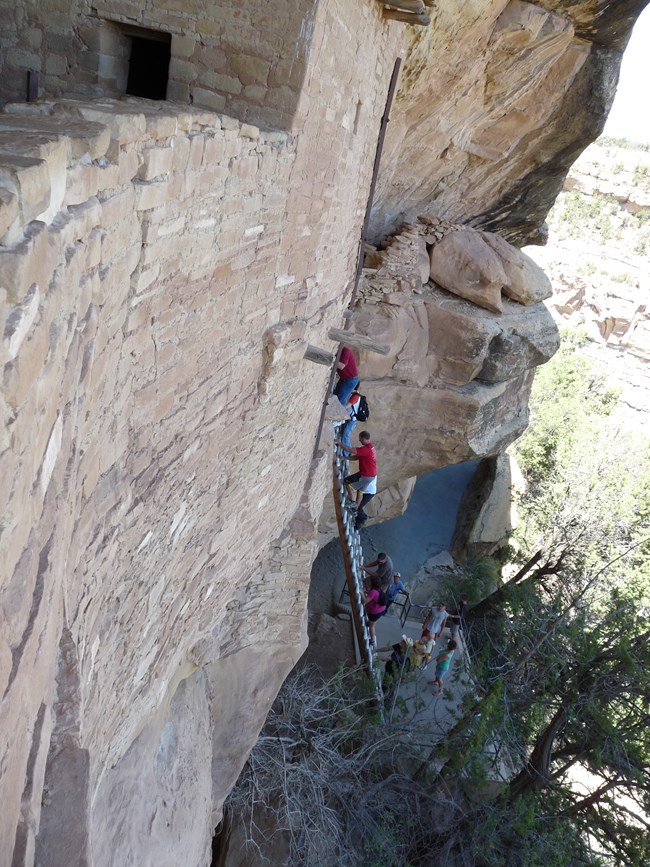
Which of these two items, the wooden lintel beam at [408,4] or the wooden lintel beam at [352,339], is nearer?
the wooden lintel beam at [408,4]

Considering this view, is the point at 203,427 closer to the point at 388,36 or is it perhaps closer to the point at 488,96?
the point at 388,36

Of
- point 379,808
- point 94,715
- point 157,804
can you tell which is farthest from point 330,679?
point 94,715

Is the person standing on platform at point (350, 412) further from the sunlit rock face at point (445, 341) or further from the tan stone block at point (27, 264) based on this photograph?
the tan stone block at point (27, 264)

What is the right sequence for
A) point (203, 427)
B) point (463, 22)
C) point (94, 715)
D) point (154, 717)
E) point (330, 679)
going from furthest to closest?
point (330, 679) < point (463, 22) < point (154, 717) < point (203, 427) < point (94, 715)

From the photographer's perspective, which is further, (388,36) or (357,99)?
(388,36)

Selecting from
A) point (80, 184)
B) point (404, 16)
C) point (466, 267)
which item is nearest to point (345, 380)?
point (466, 267)

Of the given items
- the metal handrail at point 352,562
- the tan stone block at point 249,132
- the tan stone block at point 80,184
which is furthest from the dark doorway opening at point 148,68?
the metal handrail at point 352,562

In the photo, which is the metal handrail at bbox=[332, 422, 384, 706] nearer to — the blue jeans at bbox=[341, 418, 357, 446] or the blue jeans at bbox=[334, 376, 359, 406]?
the blue jeans at bbox=[341, 418, 357, 446]

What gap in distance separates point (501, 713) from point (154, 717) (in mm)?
4160

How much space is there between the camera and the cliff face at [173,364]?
1.26 meters

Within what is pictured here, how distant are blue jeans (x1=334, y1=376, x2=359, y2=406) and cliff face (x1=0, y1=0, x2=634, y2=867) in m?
0.80

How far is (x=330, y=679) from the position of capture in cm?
776

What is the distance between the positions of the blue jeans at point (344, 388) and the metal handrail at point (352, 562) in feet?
2.36

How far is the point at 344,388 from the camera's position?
6.58 meters
